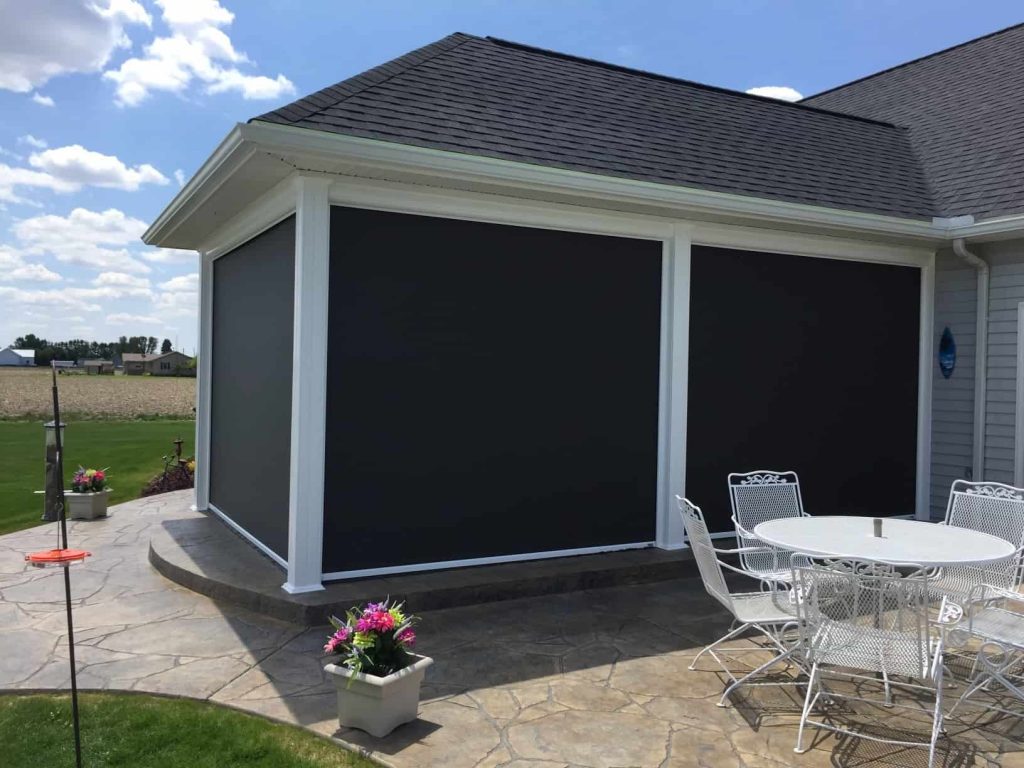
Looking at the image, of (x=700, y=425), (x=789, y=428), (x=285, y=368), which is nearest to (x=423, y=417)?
(x=285, y=368)

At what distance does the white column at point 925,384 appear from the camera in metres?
7.64

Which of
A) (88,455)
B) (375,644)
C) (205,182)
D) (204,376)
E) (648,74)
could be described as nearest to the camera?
(375,644)

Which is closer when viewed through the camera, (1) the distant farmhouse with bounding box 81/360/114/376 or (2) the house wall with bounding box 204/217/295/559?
(1) the distant farmhouse with bounding box 81/360/114/376

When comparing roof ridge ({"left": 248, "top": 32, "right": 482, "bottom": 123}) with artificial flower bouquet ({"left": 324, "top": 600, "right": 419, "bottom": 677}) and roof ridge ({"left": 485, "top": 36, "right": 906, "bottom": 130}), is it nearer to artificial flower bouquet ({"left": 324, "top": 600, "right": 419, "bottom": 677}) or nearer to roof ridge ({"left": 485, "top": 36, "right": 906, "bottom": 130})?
roof ridge ({"left": 485, "top": 36, "right": 906, "bottom": 130})

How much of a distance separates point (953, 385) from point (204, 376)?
7.53 m

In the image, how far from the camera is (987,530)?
504 cm

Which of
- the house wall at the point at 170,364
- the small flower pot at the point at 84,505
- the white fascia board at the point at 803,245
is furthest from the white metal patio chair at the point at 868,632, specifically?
the house wall at the point at 170,364

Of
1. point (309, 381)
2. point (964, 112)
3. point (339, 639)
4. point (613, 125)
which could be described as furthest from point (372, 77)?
point (964, 112)

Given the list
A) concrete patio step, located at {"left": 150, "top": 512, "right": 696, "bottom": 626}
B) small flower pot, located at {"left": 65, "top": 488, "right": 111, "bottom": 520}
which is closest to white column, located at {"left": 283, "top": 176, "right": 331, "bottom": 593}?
concrete patio step, located at {"left": 150, "top": 512, "right": 696, "bottom": 626}

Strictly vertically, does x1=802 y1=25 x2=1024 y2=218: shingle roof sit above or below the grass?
above

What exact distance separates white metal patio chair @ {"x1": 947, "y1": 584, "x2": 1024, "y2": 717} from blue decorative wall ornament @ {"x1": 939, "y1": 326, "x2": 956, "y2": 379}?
3783 mm

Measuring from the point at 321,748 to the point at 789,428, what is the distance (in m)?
5.11

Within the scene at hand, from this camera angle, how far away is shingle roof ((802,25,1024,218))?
729 cm

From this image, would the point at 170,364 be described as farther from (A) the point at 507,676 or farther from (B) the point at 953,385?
(A) the point at 507,676
